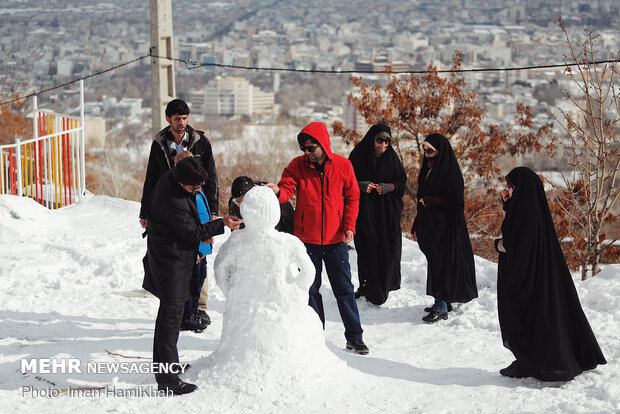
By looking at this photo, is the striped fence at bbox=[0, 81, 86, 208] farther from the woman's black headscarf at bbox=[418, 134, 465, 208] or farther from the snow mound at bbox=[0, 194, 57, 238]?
the woman's black headscarf at bbox=[418, 134, 465, 208]

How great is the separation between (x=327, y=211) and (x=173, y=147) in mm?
1277

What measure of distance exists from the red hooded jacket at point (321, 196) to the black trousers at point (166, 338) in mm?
1181

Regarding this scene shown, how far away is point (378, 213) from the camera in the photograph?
6.13 metres

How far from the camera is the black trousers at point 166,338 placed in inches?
160

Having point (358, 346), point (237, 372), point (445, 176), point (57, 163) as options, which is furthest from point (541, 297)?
point (57, 163)

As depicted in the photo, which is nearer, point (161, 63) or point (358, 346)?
point (358, 346)

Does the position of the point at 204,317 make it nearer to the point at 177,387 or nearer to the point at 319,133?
the point at 177,387

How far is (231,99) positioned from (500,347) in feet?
272

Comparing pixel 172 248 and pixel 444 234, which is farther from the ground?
pixel 172 248

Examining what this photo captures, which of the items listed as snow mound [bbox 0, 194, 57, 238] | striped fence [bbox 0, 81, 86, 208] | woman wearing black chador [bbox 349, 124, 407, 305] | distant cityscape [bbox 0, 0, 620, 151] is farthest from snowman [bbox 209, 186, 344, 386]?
distant cityscape [bbox 0, 0, 620, 151]

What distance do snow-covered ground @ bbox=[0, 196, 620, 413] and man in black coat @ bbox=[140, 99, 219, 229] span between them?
42.3 inches

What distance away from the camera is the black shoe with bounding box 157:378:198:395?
13.3ft

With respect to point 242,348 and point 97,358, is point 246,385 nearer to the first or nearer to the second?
point 242,348

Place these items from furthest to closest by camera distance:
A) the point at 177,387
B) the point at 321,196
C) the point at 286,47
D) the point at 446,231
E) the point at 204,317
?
the point at 286,47 → the point at 446,231 → the point at 204,317 → the point at 321,196 → the point at 177,387
